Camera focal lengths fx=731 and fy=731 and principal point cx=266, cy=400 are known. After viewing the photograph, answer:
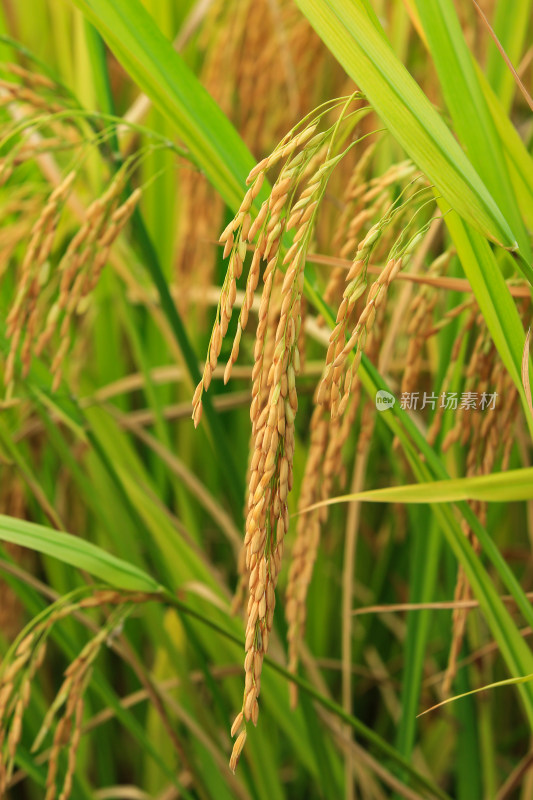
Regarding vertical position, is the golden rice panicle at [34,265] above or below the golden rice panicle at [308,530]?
above

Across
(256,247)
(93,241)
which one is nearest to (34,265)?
(93,241)

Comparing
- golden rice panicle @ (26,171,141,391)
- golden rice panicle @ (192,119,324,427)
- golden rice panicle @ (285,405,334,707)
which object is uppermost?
golden rice panicle @ (26,171,141,391)

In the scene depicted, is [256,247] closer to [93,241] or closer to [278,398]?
[278,398]

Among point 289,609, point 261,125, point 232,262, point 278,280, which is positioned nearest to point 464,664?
point 289,609

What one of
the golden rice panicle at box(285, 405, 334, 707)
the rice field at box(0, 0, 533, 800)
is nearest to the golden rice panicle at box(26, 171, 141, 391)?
the rice field at box(0, 0, 533, 800)

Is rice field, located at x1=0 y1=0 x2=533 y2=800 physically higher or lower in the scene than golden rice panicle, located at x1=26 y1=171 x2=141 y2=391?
lower

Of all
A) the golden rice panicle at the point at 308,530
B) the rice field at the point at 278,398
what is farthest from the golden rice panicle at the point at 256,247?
the golden rice panicle at the point at 308,530

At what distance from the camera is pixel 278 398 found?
381 mm

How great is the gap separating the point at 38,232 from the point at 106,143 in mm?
155

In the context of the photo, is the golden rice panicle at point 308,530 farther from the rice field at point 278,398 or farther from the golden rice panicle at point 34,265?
the golden rice panicle at point 34,265

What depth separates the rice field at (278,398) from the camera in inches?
17.0

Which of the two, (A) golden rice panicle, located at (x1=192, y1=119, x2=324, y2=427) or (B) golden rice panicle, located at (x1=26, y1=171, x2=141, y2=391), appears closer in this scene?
(A) golden rice panicle, located at (x1=192, y1=119, x2=324, y2=427)

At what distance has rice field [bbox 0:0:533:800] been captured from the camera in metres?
0.43

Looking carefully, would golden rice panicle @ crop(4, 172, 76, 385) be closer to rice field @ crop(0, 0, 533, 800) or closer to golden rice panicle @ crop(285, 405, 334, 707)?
rice field @ crop(0, 0, 533, 800)
